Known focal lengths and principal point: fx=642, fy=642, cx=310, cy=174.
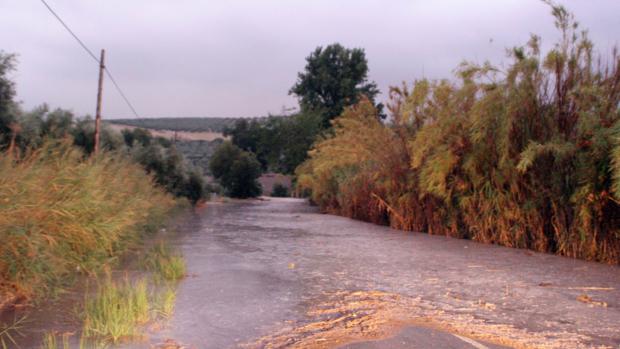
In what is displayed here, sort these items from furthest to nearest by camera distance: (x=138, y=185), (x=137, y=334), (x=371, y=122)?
(x=371, y=122) → (x=138, y=185) → (x=137, y=334)

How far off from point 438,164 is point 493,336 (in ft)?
33.4

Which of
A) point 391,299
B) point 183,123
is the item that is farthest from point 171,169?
point 183,123

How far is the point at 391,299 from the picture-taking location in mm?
8188

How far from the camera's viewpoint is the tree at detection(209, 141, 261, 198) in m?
55.5

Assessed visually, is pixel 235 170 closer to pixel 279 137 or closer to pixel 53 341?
pixel 279 137

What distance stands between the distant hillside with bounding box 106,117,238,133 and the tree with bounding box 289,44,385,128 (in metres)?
20.5

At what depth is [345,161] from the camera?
28.0 m

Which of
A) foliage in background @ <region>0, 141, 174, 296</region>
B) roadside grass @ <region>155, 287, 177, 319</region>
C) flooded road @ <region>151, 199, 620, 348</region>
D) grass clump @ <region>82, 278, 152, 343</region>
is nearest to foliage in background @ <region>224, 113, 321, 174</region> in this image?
flooded road @ <region>151, 199, 620, 348</region>

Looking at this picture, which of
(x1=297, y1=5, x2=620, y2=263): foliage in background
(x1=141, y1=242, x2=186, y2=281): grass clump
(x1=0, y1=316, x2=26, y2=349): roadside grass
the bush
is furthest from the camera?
the bush

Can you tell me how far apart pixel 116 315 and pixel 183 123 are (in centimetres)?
7994

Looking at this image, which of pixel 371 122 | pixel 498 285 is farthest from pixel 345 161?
pixel 498 285

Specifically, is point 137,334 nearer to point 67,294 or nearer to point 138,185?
point 67,294

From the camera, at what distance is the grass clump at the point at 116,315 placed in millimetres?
6082

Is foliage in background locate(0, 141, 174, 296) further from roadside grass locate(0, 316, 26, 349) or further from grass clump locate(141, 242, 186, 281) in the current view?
roadside grass locate(0, 316, 26, 349)
